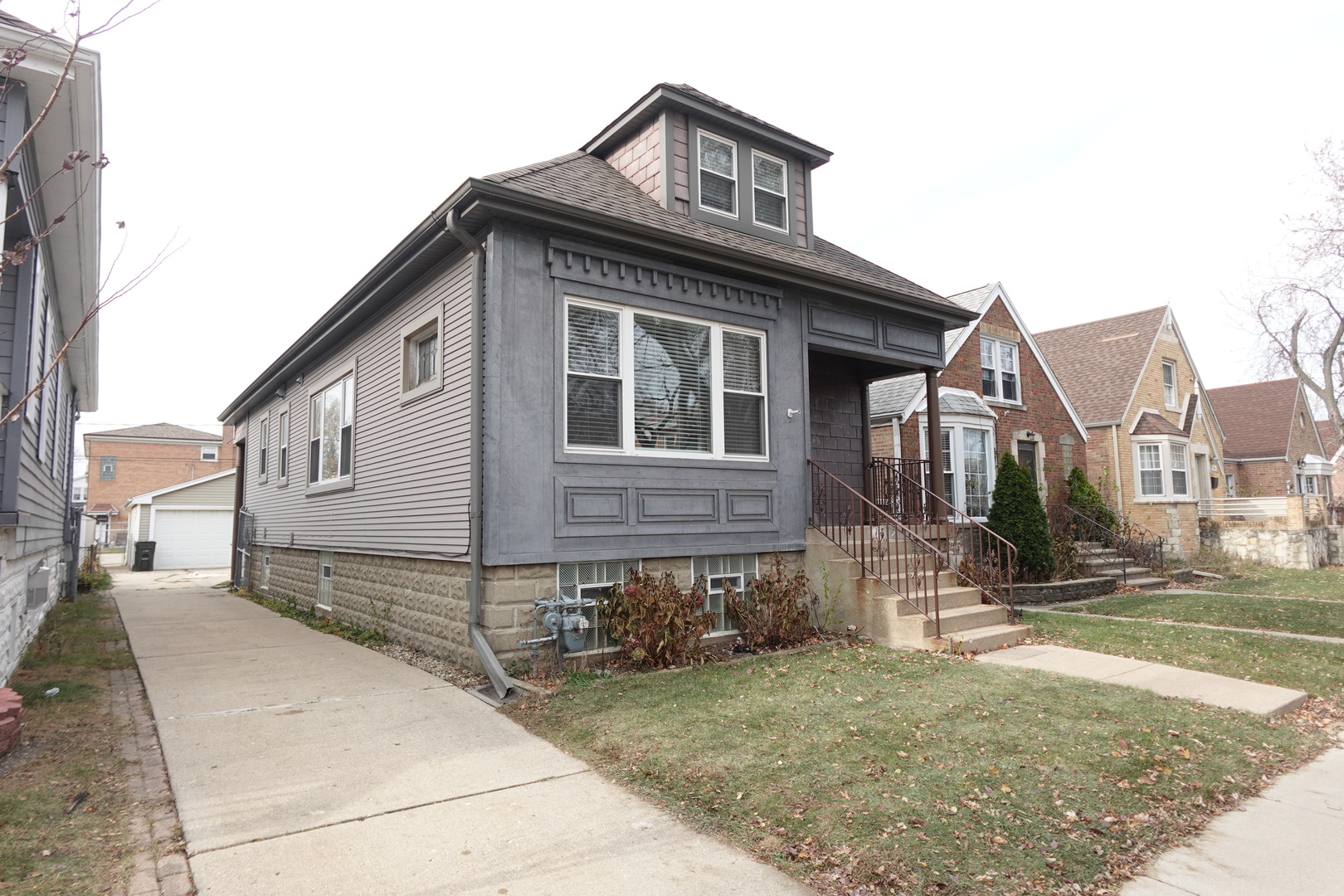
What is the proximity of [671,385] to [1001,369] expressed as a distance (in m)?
13.2

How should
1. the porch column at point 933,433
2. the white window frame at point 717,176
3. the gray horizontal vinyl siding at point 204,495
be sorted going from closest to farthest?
1. the white window frame at point 717,176
2. the porch column at point 933,433
3. the gray horizontal vinyl siding at point 204,495

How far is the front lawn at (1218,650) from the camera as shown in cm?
692

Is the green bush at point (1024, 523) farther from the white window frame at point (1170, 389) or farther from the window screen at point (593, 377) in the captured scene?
the white window frame at point (1170, 389)

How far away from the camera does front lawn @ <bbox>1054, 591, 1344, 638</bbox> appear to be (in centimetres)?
977

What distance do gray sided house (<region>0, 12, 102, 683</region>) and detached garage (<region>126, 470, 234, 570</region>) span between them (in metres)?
21.3

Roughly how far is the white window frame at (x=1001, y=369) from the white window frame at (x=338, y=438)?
13.7 meters

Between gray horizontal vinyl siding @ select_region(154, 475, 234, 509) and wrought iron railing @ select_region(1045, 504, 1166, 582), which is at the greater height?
gray horizontal vinyl siding @ select_region(154, 475, 234, 509)

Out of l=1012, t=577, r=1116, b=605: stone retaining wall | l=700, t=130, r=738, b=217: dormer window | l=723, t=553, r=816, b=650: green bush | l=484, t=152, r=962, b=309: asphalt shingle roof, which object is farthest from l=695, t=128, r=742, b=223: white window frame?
l=1012, t=577, r=1116, b=605: stone retaining wall

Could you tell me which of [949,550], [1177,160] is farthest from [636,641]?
[1177,160]

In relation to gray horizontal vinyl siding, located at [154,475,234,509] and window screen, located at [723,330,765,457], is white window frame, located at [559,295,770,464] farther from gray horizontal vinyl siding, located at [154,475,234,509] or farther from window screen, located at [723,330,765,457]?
gray horizontal vinyl siding, located at [154,475,234,509]

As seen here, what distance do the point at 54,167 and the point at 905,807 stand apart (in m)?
7.88

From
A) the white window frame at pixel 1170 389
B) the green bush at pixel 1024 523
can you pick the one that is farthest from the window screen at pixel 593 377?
A: the white window frame at pixel 1170 389

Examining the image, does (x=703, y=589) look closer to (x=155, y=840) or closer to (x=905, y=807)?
(x=905, y=807)

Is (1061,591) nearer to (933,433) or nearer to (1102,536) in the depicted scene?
(933,433)
